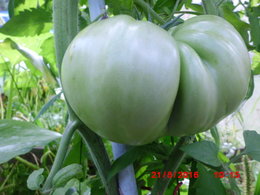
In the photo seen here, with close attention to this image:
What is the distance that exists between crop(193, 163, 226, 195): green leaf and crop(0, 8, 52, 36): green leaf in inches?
15.2

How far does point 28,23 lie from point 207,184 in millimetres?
424

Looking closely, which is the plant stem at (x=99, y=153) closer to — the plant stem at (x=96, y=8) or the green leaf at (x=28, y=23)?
the plant stem at (x=96, y=8)

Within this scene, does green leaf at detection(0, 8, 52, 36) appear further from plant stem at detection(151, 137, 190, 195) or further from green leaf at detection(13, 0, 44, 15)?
plant stem at detection(151, 137, 190, 195)

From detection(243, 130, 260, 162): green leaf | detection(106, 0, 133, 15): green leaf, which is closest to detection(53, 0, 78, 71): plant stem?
detection(106, 0, 133, 15): green leaf

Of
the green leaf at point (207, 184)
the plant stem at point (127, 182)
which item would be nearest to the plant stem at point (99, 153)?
the plant stem at point (127, 182)

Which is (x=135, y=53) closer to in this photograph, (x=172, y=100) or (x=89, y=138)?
(x=172, y=100)

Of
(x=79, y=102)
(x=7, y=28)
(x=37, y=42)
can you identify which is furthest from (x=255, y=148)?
(x=37, y=42)

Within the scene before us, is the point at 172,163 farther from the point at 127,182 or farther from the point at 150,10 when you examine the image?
the point at 150,10

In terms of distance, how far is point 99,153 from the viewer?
403mm

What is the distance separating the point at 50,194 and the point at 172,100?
0.19 meters

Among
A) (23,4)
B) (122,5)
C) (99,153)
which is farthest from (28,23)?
(99,153)

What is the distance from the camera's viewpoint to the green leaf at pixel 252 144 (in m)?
0.39

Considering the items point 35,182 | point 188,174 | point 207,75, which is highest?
point 207,75

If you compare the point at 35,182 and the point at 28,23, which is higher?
the point at 28,23
